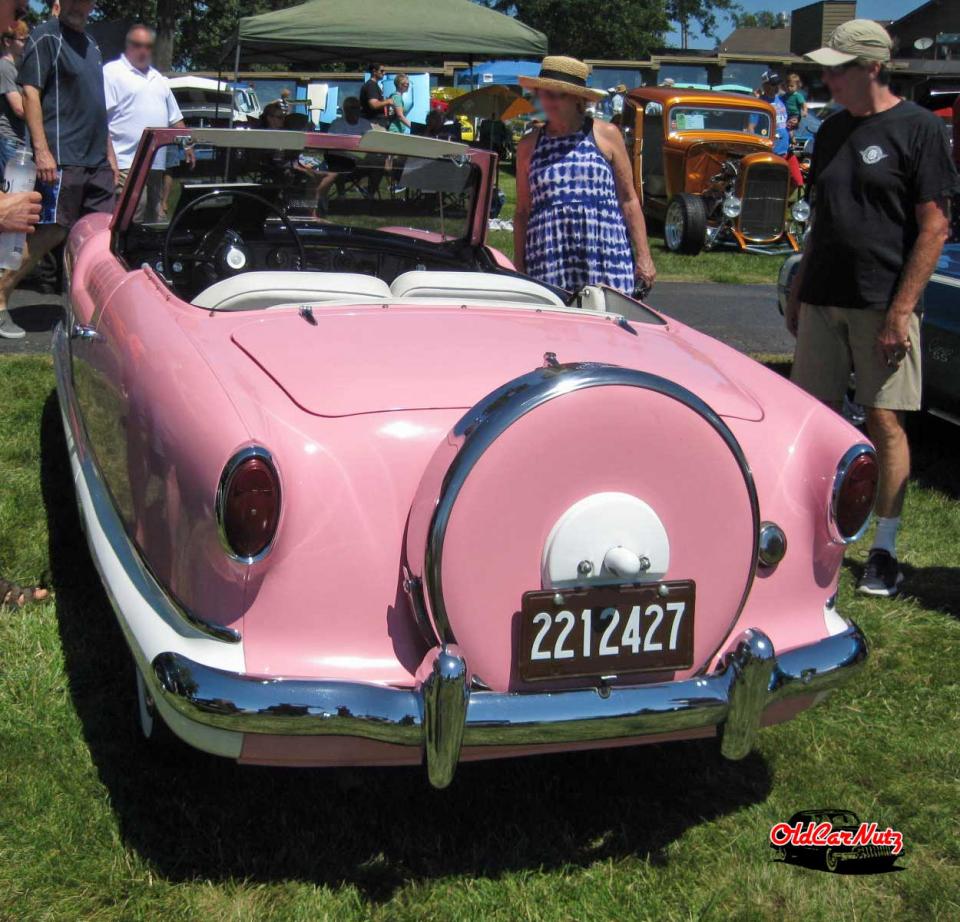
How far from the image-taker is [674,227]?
1242 cm

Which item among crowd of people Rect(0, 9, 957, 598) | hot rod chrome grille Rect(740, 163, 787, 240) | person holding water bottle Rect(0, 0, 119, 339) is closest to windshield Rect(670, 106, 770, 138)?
hot rod chrome grille Rect(740, 163, 787, 240)

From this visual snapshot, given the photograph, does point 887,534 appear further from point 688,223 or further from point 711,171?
point 711,171

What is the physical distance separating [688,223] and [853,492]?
32.9 feet

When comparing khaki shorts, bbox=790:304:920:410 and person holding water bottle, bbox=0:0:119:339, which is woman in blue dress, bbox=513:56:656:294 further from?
person holding water bottle, bbox=0:0:119:339

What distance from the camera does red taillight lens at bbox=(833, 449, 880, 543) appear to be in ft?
8.01

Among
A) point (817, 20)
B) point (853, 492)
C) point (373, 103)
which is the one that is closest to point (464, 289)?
point (853, 492)

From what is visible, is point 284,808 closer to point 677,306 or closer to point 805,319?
point 805,319

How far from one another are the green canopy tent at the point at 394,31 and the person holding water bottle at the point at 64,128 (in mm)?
5775

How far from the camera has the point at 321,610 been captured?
83.7 inches

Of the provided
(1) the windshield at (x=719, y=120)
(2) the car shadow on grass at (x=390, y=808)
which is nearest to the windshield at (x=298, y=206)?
(2) the car shadow on grass at (x=390, y=808)

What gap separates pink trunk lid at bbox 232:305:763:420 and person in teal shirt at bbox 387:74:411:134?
14.3 m

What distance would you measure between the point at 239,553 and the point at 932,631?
2568 mm

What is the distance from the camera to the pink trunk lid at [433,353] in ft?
7.52

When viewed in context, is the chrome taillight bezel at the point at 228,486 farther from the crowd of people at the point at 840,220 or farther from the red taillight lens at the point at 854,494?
the crowd of people at the point at 840,220
